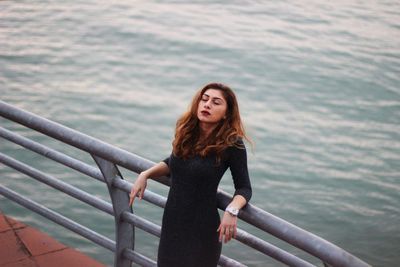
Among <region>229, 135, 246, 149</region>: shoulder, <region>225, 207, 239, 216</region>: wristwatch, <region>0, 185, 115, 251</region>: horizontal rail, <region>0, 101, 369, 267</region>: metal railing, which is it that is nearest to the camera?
<region>0, 101, 369, 267</region>: metal railing

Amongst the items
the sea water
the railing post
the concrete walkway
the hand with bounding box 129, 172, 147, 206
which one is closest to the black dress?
the hand with bounding box 129, 172, 147, 206

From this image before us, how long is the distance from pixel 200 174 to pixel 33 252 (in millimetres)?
1410

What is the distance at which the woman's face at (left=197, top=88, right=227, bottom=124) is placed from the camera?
2189mm

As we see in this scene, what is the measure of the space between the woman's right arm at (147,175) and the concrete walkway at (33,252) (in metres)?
0.94

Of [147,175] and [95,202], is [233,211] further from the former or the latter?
[95,202]

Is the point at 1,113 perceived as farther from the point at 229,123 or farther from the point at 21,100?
the point at 21,100

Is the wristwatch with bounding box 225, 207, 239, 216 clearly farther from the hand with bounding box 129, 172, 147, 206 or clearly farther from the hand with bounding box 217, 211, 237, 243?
the hand with bounding box 129, 172, 147, 206

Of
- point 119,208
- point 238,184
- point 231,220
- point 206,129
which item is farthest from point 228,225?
point 119,208

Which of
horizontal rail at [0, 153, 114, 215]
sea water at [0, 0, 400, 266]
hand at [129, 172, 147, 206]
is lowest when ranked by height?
sea water at [0, 0, 400, 266]

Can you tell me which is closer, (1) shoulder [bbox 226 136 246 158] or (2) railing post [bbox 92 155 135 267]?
(1) shoulder [bbox 226 136 246 158]

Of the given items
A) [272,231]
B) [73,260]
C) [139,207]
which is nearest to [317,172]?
[139,207]

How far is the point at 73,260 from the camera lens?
3.03 m

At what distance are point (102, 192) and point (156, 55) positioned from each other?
614cm

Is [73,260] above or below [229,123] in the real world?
below
